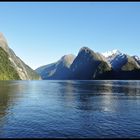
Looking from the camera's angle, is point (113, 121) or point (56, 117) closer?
point (113, 121)

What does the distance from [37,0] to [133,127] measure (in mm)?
30840

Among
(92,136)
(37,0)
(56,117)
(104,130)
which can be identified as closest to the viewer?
(37,0)

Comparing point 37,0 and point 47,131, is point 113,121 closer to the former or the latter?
point 47,131

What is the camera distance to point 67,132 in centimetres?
5100

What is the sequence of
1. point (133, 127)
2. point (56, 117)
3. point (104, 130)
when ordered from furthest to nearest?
point (56, 117)
point (133, 127)
point (104, 130)

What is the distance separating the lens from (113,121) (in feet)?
204

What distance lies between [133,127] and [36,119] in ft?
70.9

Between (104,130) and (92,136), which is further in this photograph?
(104,130)

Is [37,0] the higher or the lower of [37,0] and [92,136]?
the higher

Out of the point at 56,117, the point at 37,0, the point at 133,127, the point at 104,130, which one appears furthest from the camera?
the point at 56,117

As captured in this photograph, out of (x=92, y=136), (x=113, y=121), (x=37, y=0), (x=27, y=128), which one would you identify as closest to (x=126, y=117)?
(x=113, y=121)

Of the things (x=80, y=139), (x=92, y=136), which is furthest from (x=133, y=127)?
(x=80, y=139)

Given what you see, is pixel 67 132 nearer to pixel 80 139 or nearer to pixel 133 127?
pixel 80 139

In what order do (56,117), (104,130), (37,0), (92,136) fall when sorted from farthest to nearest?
(56,117) < (104,130) < (92,136) < (37,0)
